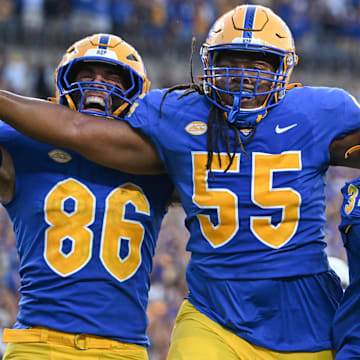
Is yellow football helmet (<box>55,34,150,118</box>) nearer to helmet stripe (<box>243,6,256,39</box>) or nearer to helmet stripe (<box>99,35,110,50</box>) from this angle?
helmet stripe (<box>99,35,110,50</box>)

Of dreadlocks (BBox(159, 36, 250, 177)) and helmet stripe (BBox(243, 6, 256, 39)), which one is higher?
helmet stripe (BBox(243, 6, 256, 39))

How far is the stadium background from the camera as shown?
11609mm

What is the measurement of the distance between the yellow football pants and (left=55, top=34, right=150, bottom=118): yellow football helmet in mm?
1061

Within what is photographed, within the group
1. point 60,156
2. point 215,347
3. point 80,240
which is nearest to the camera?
point 215,347

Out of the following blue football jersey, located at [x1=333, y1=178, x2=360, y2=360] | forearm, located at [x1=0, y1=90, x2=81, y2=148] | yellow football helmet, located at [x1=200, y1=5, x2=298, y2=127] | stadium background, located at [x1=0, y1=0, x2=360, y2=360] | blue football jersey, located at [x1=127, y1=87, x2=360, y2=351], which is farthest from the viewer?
stadium background, located at [x1=0, y1=0, x2=360, y2=360]

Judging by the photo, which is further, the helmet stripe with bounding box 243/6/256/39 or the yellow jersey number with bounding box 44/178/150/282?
the yellow jersey number with bounding box 44/178/150/282

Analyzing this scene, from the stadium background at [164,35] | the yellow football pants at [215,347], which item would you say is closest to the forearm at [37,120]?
the yellow football pants at [215,347]

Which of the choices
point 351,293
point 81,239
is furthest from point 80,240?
point 351,293

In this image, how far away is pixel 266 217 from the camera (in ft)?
10.2

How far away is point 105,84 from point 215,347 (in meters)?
1.31

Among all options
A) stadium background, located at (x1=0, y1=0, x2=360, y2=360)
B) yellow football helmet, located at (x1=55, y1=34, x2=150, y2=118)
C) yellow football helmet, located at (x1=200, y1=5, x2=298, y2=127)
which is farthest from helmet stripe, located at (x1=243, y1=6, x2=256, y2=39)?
stadium background, located at (x1=0, y1=0, x2=360, y2=360)

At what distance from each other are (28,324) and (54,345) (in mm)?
155

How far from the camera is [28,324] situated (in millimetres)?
3369

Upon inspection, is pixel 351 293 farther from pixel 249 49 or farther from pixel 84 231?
pixel 84 231
